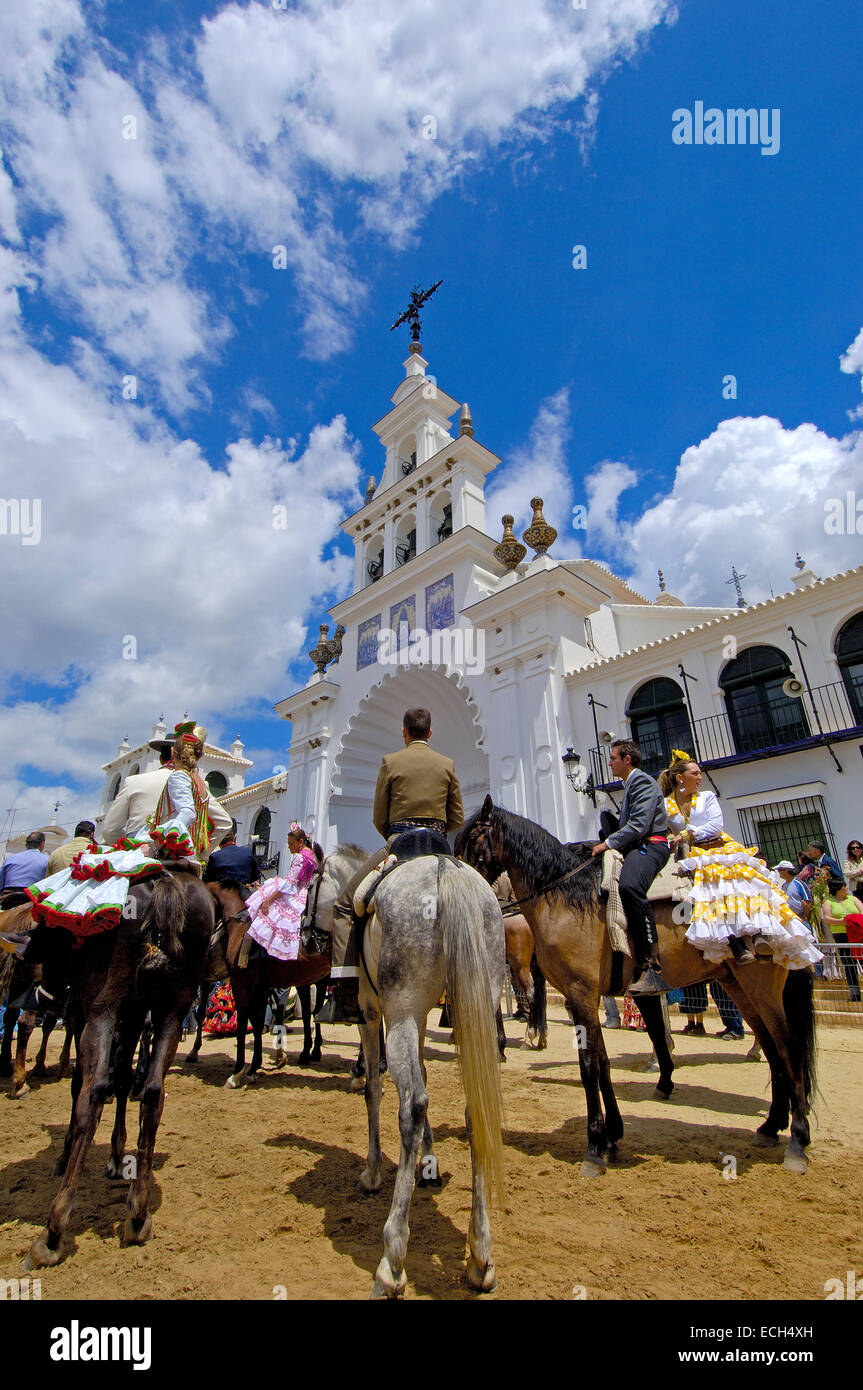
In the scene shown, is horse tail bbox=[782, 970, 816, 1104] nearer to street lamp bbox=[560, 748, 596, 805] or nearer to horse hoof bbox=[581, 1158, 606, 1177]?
horse hoof bbox=[581, 1158, 606, 1177]

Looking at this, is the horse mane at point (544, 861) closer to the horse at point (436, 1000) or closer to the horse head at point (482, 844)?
the horse head at point (482, 844)

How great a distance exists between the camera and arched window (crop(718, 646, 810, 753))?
1248 centimetres

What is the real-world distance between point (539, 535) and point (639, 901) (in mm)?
13426

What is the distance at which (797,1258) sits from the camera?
7.72 ft

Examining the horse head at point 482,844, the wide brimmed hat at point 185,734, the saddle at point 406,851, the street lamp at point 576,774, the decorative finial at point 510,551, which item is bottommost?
the saddle at point 406,851

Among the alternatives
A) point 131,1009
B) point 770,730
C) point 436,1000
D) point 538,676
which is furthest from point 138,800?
point 770,730

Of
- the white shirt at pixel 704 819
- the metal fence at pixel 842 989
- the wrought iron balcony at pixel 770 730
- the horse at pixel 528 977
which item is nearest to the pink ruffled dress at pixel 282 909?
the horse at pixel 528 977

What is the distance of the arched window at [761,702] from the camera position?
41.0 feet

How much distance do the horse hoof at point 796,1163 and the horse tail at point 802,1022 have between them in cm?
39

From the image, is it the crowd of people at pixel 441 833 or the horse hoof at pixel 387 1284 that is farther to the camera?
the crowd of people at pixel 441 833

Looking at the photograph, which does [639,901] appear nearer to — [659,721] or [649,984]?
[649,984]

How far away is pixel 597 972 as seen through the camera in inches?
157
